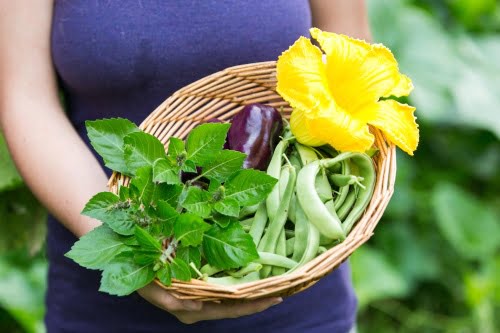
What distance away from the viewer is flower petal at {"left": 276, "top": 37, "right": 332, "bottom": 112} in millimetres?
1029

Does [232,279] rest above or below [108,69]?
below

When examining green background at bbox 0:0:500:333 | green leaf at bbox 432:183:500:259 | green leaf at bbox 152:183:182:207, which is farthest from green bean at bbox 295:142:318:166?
green leaf at bbox 432:183:500:259

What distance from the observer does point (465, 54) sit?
9.02ft

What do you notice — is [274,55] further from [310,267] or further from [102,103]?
[310,267]

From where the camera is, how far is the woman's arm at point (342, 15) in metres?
1.32

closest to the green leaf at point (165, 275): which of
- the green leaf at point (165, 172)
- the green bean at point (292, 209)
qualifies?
the green leaf at point (165, 172)

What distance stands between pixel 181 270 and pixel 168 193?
116mm

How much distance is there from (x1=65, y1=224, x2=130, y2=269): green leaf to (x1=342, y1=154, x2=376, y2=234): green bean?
0.29 meters

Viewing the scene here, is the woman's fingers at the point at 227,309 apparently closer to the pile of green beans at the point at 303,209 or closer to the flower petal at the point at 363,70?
the pile of green beans at the point at 303,209

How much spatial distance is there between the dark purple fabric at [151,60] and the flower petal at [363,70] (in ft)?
0.51

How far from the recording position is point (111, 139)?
1.05 meters

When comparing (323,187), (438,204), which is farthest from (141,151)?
(438,204)

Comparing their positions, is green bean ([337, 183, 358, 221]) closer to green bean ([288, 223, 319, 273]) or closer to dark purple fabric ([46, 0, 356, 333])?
green bean ([288, 223, 319, 273])

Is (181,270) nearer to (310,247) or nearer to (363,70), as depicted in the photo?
(310,247)
